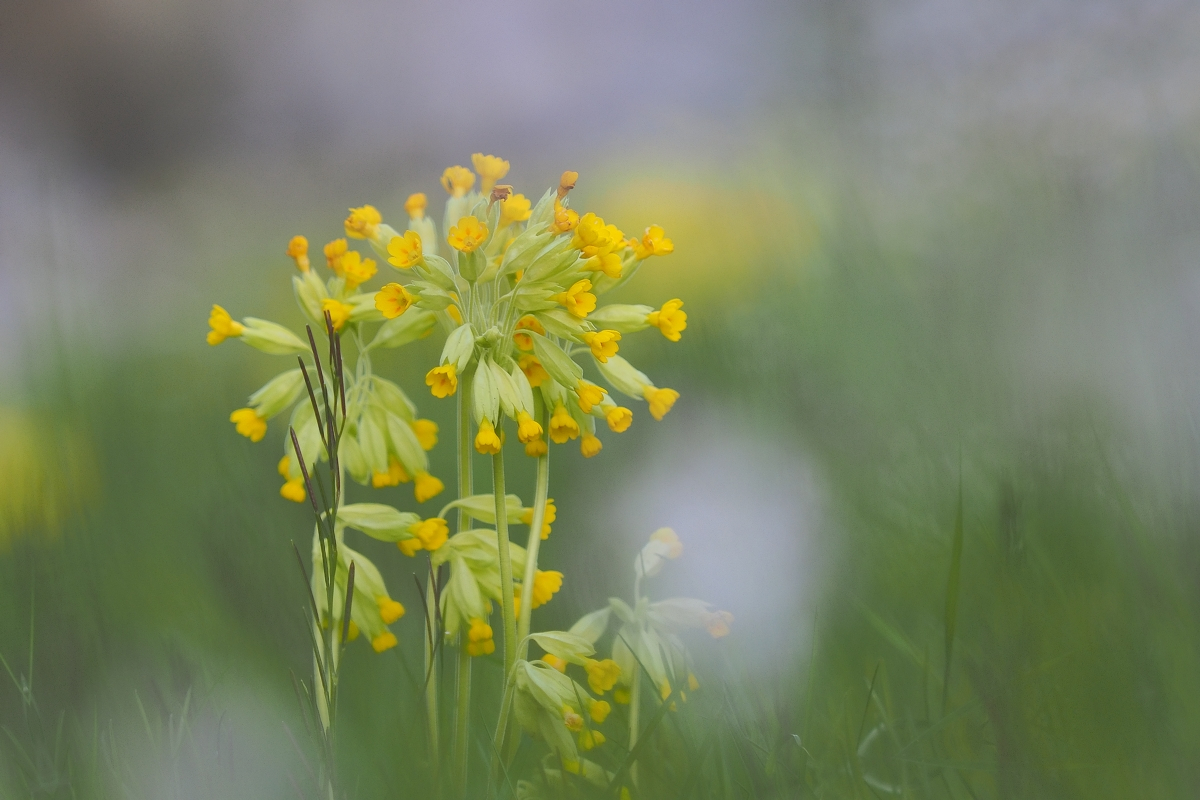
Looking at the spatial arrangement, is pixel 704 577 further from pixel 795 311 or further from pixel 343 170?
pixel 343 170

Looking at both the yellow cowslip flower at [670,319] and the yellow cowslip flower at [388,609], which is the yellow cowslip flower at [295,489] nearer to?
the yellow cowslip flower at [388,609]

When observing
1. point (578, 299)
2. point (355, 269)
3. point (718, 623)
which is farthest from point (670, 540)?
point (355, 269)

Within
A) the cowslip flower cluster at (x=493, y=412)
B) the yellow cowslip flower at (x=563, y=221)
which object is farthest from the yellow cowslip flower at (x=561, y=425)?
the yellow cowslip flower at (x=563, y=221)

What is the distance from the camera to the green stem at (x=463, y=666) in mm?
450

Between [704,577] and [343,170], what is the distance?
1020 millimetres

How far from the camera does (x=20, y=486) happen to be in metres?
0.58

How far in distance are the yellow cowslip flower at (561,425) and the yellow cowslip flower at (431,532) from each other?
94 millimetres

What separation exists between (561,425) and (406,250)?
0.14 m

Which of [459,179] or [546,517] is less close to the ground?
[459,179]

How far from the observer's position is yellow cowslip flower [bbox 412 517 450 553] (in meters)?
0.51

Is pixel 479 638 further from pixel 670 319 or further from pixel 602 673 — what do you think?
pixel 670 319

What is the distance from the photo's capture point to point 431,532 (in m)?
0.52

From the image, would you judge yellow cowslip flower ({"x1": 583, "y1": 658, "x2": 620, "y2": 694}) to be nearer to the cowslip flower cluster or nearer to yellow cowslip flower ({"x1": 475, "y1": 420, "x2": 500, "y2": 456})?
the cowslip flower cluster

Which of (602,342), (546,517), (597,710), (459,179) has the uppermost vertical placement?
(459,179)
